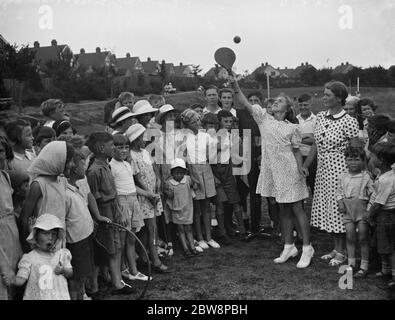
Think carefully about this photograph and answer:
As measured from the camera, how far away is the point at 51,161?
4.04 m

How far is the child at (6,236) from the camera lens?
3701 mm

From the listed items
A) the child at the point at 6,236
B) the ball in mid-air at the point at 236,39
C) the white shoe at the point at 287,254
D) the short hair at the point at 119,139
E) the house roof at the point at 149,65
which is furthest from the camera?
the house roof at the point at 149,65

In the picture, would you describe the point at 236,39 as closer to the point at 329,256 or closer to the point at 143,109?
the point at 143,109

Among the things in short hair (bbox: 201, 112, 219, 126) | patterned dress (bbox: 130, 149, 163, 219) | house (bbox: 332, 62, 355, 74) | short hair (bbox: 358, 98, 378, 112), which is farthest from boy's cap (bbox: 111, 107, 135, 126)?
house (bbox: 332, 62, 355, 74)

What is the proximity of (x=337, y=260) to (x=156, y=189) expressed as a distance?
7.73 ft

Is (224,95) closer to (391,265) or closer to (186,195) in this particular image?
(186,195)

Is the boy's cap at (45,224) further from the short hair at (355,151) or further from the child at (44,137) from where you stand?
the short hair at (355,151)

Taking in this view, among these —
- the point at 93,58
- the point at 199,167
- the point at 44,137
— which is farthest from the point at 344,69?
the point at 44,137

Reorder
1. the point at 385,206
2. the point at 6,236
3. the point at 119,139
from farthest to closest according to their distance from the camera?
the point at 119,139
the point at 385,206
the point at 6,236

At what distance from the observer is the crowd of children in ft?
13.1

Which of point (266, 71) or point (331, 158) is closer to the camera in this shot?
point (331, 158)

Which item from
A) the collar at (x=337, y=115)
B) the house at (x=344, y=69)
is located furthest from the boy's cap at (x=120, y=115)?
the house at (x=344, y=69)

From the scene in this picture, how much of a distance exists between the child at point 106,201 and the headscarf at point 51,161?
2.68 ft

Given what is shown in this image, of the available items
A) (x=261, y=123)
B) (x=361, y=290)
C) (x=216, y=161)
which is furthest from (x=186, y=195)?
(x=361, y=290)
